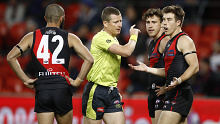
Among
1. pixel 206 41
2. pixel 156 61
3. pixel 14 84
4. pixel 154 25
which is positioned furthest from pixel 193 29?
pixel 156 61

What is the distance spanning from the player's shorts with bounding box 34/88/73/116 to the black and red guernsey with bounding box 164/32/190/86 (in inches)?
68.2

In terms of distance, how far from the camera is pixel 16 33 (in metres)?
13.8

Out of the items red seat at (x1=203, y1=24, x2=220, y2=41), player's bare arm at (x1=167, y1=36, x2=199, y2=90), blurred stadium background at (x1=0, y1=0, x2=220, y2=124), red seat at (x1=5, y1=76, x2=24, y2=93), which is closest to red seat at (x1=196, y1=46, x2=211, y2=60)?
blurred stadium background at (x1=0, y1=0, x2=220, y2=124)

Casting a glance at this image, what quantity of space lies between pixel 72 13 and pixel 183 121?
9.24m

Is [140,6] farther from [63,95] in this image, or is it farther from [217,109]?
[63,95]

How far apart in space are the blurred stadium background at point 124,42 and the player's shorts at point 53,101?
4200 mm

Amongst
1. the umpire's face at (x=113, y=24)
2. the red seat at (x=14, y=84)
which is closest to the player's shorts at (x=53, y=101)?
the umpire's face at (x=113, y=24)

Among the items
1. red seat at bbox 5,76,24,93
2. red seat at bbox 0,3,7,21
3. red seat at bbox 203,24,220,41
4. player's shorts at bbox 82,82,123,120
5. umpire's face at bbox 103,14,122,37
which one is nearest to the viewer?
player's shorts at bbox 82,82,123,120

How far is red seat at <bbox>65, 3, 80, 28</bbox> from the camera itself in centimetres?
1450

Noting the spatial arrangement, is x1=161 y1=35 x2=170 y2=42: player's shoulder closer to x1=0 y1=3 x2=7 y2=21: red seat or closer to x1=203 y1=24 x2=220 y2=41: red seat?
x1=203 y1=24 x2=220 y2=41: red seat

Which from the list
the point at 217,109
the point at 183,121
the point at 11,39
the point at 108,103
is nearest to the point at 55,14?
the point at 108,103

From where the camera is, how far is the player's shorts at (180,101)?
630 cm

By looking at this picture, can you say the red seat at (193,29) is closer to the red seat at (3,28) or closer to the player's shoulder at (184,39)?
the red seat at (3,28)

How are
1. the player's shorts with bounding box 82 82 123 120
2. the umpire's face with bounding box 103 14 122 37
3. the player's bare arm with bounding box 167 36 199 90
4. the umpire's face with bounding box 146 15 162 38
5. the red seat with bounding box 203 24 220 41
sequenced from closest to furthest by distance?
the player's bare arm with bounding box 167 36 199 90 → the player's shorts with bounding box 82 82 123 120 → the umpire's face with bounding box 103 14 122 37 → the umpire's face with bounding box 146 15 162 38 → the red seat with bounding box 203 24 220 41
